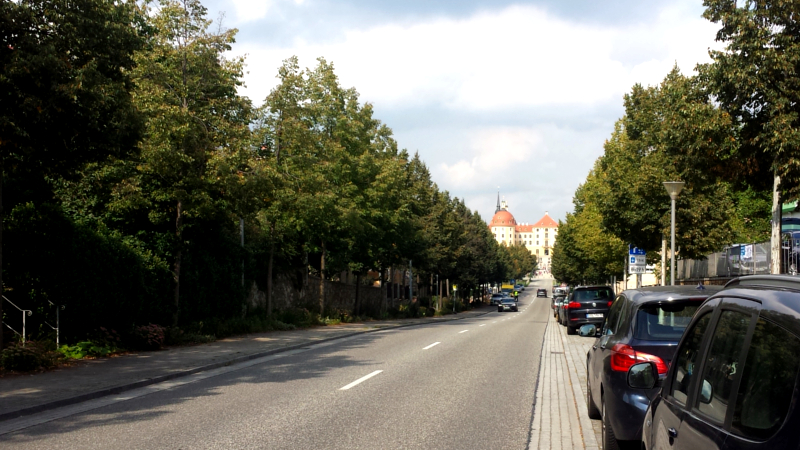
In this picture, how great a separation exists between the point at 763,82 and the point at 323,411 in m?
11.4

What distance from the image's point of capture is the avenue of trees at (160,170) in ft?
38.0

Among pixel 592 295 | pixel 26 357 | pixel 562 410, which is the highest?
pixel 592 295

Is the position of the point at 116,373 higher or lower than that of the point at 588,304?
lower

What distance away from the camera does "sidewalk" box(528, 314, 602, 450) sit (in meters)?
7.32

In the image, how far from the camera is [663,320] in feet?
21.1

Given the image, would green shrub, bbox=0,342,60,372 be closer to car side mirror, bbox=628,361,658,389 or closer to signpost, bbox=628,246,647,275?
car side mirror, bbox=628,361,658,389

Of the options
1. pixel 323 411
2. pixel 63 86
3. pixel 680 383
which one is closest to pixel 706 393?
pixel 680 383

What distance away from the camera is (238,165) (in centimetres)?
1942

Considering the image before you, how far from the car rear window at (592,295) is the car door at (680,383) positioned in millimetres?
21535

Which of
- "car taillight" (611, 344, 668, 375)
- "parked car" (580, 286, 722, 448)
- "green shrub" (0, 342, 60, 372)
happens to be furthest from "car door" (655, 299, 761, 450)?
"green shrub" (0, 342, 60, 372)

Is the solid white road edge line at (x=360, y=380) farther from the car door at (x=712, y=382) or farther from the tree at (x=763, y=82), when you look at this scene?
the tree at (x=763, y=82)

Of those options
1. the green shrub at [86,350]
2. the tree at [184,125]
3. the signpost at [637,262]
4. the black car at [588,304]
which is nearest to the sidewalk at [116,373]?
the green shrub at [86,350]

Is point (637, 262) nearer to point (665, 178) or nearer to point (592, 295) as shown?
point (592, 295)

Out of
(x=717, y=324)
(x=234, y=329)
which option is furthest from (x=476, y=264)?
(x=717, y=324)
